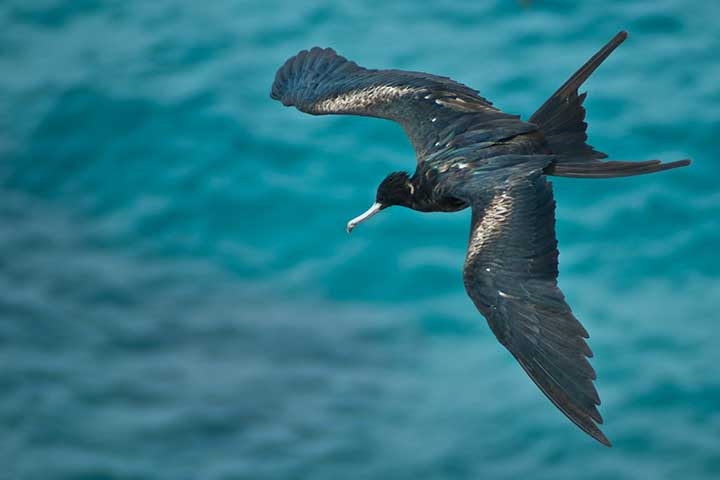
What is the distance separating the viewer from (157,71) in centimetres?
1541

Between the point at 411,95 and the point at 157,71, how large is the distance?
675 centimetres

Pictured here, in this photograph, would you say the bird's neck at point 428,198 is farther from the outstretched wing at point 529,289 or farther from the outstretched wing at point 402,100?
the outstretched wing at point 529,289

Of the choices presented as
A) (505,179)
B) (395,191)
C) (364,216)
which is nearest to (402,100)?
(395,191)

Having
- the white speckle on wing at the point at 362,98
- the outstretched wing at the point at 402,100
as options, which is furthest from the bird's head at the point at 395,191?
the white speckle on wing at the point at 362,98

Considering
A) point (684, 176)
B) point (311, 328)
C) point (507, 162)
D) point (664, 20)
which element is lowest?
point (507, 162)

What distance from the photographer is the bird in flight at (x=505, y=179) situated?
7.40 m

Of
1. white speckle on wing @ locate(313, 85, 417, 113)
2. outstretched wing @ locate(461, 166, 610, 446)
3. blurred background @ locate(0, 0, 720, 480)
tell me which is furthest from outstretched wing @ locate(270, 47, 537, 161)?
blurred background @ locate(0, 0, 720, 480)

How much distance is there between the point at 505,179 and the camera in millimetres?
8039

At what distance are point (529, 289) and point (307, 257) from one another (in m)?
6.44

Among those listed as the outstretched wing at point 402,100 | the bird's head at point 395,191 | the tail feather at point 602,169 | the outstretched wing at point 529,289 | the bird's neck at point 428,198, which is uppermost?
the outstretched wing at point 402,100

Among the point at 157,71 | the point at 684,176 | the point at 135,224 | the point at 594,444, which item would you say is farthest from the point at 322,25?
the point at 594,444

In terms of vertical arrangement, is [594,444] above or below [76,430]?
below

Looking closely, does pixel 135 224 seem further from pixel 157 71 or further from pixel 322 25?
pixel 322 25

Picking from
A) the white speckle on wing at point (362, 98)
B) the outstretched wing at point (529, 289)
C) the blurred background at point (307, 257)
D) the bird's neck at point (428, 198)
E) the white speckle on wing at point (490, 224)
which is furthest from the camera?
the blurred background at point (307, 257)
